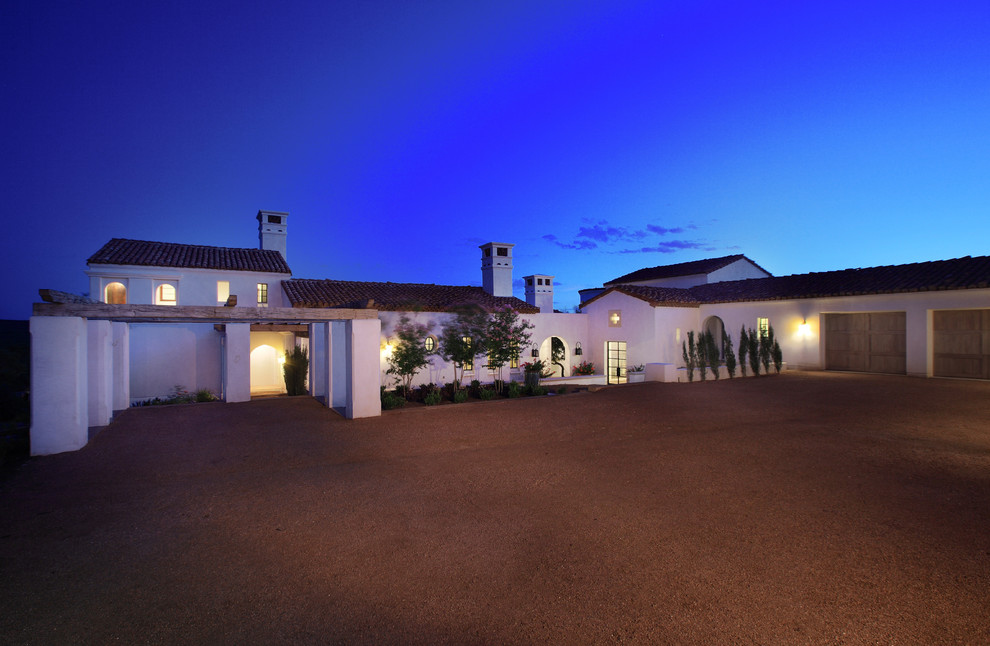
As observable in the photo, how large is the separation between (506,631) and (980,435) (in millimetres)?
9799

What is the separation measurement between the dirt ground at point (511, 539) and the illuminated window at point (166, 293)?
11.1 metres

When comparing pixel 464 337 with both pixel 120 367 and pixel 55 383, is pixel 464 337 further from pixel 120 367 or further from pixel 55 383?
pixel 55 383

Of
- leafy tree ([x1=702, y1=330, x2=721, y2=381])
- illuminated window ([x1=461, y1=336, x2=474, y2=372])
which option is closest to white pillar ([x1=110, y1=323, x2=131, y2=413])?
illuminated window ([x1=461, y1=336, x2=474, y2=372])

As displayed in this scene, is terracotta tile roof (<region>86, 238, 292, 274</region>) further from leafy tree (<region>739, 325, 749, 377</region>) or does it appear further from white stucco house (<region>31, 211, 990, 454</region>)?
leafy tree (<region>739, 325, 749, 377</region>)

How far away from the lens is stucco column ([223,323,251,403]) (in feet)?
46.8

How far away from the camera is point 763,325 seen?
1939 centimetres

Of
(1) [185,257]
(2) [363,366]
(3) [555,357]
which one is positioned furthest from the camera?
(3) [555,357]

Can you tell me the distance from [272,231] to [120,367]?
985 centimetres

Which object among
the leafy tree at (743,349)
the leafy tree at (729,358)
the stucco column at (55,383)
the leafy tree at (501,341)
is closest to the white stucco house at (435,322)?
the leafy tree at (743,349)

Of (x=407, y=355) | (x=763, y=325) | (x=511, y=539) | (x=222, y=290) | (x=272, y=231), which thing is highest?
(x=272, y=231)

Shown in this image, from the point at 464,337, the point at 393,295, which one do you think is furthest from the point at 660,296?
the point at 393,295

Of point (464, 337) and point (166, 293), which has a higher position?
point (166, 293)

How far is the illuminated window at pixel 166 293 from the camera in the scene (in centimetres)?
1839

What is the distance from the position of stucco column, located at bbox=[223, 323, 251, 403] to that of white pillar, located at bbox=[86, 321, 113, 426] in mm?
3341
